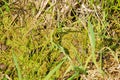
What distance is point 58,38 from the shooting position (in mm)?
1900

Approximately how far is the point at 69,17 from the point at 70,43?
187mm

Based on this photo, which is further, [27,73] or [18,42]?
[18,42]

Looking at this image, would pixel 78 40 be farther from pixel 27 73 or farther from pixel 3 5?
pixel 3 5

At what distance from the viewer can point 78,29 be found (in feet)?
6.31

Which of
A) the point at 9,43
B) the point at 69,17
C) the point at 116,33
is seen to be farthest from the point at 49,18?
the point at 116,33

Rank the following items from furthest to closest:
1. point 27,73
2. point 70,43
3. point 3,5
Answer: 1. point 3,5
2. point 70,43
3. point 27,73

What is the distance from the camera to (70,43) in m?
1.88

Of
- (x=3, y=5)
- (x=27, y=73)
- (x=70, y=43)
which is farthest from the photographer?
(x=3, y=5)

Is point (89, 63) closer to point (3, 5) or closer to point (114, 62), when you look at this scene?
point (114, 62)

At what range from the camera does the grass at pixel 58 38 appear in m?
1.76

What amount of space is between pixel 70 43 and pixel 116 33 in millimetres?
293

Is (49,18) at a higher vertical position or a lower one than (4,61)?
higher

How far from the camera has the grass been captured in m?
1.76

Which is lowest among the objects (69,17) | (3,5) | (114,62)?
(114,62)
